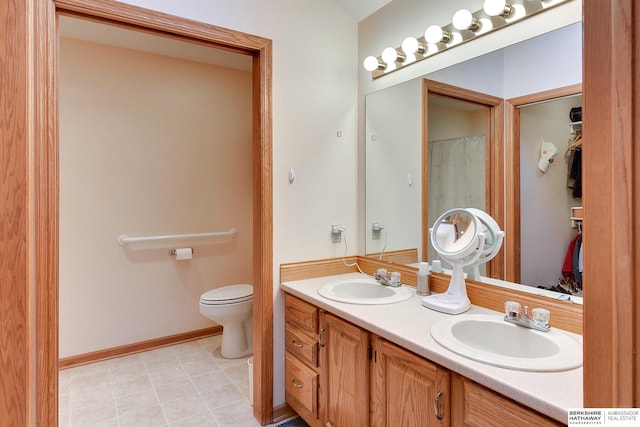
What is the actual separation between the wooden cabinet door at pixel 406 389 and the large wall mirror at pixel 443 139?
0.63m

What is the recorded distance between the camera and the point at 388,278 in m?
1.93

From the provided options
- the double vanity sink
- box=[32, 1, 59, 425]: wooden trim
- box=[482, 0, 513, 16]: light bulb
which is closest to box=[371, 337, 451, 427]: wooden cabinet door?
the double vanity sink

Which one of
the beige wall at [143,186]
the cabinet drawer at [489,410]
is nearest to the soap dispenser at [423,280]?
the cabinet drawer at [489,410]

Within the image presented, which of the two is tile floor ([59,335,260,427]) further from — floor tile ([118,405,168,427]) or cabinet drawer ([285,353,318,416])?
cabinet drawer ([285,353,318,416])

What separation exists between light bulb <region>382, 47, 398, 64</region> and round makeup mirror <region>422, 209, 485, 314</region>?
0.97m

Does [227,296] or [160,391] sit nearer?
[160,391]

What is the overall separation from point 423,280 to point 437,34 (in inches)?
48.4

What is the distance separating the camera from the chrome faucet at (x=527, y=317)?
1.24 m

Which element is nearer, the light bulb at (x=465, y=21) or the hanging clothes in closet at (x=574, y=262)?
the hanging clothes in closet at (x=574, y=262)

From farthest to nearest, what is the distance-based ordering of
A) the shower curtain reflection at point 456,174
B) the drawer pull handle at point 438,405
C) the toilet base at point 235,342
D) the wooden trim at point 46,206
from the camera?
1. the toilet base at point 235,342
2. the shower curtain reflection at point 456,174
3. the wooden trim at point 46,206
4. the drawer pull handle at point 438,405

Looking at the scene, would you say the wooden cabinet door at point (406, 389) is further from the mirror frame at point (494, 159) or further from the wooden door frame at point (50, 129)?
the wooden door frame at point (50, 129)

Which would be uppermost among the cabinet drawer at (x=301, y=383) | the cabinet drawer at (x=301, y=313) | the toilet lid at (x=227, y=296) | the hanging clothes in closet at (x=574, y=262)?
the hanging clothes in closet at (x=574, y=262)

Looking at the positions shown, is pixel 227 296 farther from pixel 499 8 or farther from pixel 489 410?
pixel 499 8

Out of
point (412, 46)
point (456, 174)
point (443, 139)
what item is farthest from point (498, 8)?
point (456, 174)
